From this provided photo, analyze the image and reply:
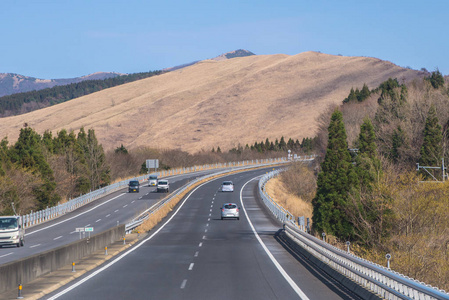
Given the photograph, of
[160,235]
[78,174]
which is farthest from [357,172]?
[78,174]

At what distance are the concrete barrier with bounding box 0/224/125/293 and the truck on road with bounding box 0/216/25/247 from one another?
9099 mm

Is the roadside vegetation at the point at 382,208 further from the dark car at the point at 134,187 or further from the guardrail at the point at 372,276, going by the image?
the dark car at the point at 134,187

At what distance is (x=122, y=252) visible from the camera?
32188 mm

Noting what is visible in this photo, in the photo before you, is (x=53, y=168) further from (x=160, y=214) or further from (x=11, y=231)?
(x=11, y=231)

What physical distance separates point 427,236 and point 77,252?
76.8ft

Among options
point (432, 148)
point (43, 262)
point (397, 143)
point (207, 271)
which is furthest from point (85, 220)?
point (397, 143)

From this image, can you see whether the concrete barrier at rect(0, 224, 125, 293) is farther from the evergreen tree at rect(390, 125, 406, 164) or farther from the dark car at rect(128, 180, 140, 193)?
the dark car at rect(128, 180, 140, 193)

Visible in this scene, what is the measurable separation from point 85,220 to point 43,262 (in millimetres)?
39936

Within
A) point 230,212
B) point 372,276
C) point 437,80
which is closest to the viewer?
point 372,276

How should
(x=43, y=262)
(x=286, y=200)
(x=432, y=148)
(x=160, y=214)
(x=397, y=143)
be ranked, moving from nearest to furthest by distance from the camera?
(x=43, y=262), (x=160, y=214), (x=432, y=148), (x=397, y=143), (x=286, y=200)

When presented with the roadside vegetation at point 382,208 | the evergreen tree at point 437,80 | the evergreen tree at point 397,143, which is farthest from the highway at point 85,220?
the evergreen tree at point 437,80

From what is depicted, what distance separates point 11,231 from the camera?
39.3 m

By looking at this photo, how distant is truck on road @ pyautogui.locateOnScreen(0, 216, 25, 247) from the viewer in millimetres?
39156

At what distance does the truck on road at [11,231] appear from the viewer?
39.2 meters
